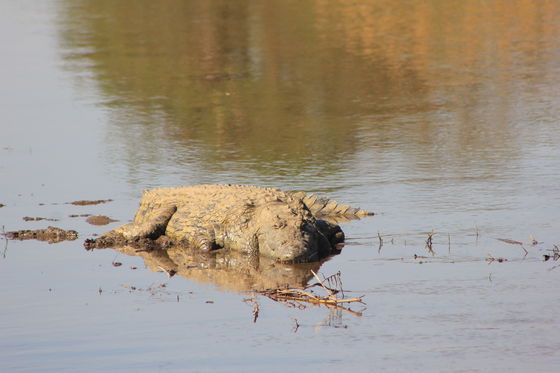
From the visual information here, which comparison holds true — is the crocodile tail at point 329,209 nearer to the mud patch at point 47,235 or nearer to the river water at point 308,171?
the river water at point 308,171

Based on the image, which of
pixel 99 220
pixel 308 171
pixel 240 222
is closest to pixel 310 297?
pixel 240 222

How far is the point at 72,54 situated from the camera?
26.9 m

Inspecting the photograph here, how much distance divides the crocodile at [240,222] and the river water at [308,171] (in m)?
0.31

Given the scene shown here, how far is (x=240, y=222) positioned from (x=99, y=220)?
2.14m

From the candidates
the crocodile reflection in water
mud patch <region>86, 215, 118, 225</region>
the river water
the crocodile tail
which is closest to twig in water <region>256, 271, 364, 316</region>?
the river water

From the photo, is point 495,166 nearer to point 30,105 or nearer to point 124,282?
point 124,282

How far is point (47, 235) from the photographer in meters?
11.5

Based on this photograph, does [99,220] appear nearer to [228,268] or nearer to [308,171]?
[228,268]

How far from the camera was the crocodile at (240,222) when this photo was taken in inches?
411

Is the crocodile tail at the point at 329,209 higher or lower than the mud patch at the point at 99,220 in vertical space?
higher

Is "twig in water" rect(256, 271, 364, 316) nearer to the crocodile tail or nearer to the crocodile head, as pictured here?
the crocodile head

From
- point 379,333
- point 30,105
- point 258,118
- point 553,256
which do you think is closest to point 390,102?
point 258,118

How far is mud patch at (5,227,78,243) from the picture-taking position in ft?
37.4

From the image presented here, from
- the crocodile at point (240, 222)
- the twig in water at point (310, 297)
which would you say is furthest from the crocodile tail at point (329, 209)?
the twig in water at point (310, 297)
